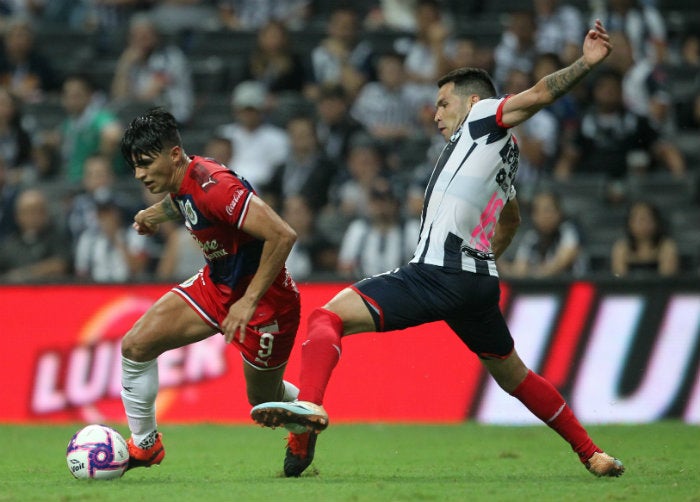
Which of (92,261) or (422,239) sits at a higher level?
(422,239)

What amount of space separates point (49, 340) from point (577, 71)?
7.07m

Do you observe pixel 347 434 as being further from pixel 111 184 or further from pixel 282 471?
pixel 111 184

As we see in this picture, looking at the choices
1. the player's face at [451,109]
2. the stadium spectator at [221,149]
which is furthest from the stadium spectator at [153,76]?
the player's face at [451,109]

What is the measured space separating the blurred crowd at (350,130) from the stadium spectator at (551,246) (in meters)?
0.02

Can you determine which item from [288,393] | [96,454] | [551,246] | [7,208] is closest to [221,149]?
[7,208]

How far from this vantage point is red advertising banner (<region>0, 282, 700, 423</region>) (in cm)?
1106

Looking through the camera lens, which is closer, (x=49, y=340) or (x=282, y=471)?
(x=282, y=471)

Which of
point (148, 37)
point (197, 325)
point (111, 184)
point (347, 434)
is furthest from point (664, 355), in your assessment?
point (148, 37)

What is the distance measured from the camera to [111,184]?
573 inches

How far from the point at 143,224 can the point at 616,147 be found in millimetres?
7370

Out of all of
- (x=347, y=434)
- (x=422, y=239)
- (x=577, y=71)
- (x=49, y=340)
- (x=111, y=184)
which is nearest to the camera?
(x=577, y=71)

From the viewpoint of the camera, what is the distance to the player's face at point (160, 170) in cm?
696

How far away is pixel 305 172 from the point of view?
14062 millimetres

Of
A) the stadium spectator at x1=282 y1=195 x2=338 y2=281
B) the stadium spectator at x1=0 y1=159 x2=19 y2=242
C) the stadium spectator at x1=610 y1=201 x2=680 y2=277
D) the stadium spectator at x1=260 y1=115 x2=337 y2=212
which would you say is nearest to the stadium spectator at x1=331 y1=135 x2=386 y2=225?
the stadium spectator at x1=260 y1=115 x2=337 y2=212
